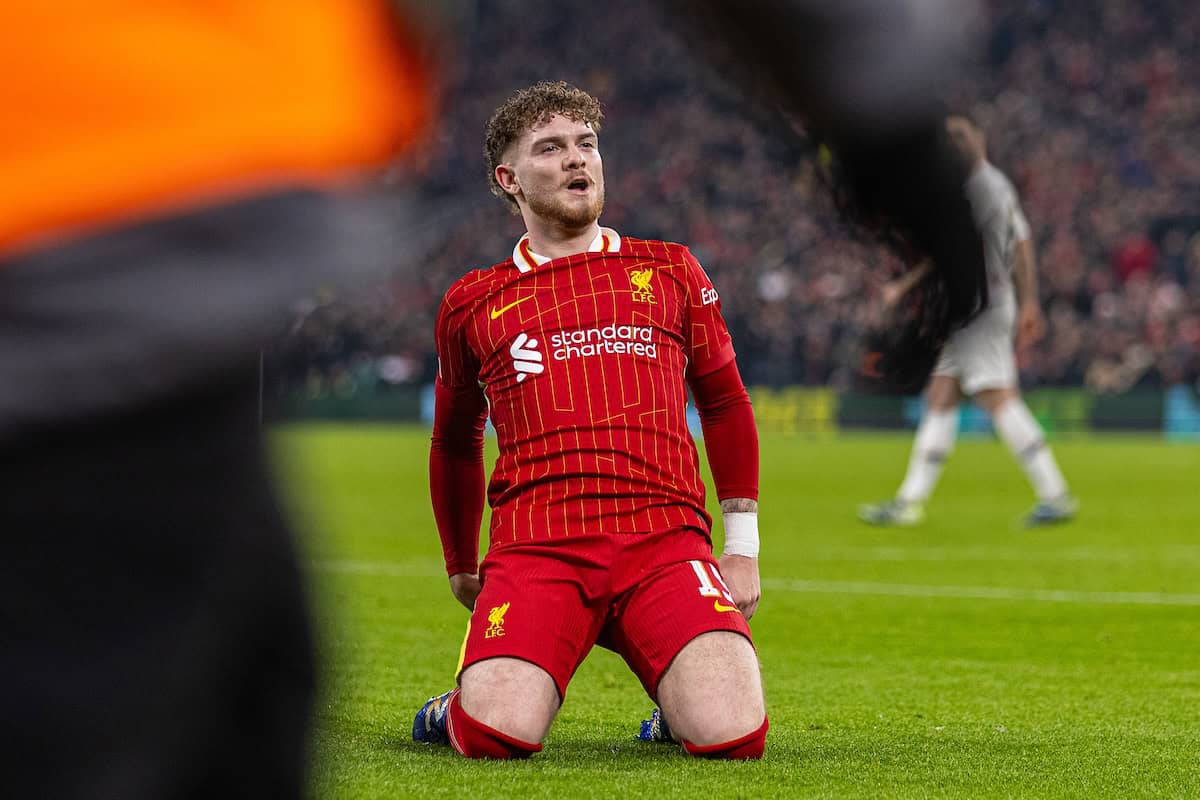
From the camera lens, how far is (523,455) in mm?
4254

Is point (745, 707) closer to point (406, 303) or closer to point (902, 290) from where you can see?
point (902, 290)

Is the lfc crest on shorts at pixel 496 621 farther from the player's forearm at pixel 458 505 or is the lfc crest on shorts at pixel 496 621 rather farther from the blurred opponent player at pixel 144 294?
the blurred opponent player at pixel 144 294

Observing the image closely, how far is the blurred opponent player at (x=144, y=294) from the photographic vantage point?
804 millimetres

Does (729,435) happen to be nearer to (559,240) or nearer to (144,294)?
(559,240)

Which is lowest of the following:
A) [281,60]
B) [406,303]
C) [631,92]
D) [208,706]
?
[208,706]

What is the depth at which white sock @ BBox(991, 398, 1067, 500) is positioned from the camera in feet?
33.6

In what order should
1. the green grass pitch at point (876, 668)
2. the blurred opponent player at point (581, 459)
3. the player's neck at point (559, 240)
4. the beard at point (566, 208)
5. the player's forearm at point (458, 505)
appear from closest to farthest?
the green grass pitch at point (876, 668) → the blurred opponent player at point (581, 459) → the beard at point (566, 208) → the player's neck at point (559, 240) → the player's forearm at point (458, 505)

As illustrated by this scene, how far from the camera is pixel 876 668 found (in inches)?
217

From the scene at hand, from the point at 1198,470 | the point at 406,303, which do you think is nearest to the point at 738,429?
the point at 1198,470

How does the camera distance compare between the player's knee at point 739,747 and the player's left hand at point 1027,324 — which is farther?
the player's left hand at point 1027,324

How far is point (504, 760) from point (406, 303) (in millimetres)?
27090

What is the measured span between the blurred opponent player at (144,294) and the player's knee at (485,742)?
117 inches

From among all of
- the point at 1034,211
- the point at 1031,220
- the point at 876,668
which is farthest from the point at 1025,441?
the point at 1031,220

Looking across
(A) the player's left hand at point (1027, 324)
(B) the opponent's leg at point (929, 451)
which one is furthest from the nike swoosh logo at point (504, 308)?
(B) the opponent's leg at point (929, 451)
